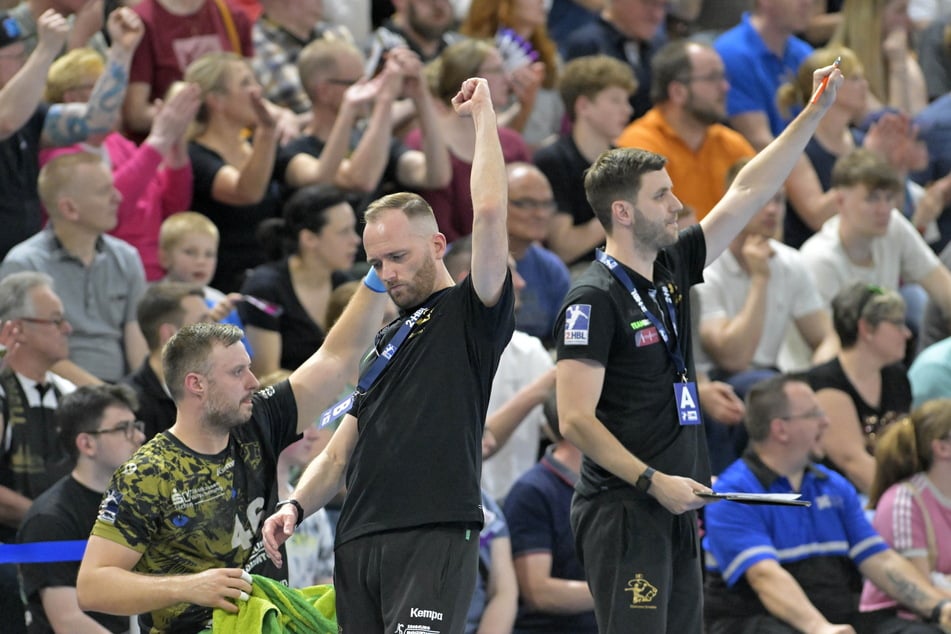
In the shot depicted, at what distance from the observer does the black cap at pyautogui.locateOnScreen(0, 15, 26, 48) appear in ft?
25.3

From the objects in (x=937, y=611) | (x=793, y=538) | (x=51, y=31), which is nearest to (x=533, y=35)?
(x=51, y=31)

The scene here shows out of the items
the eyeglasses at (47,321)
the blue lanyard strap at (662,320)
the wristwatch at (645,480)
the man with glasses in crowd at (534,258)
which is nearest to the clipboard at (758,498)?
the wristwatch at (645,480)

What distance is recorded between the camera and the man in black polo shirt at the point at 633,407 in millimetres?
4898

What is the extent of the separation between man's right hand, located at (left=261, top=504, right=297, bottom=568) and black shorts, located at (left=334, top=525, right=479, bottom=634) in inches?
7.5

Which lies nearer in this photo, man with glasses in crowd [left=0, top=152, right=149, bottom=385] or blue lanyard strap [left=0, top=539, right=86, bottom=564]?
blue lanyard strap [left=0, top=539, right=86, bottom=564]

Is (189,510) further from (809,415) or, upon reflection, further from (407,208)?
(809,415)

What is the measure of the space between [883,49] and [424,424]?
26.2ft

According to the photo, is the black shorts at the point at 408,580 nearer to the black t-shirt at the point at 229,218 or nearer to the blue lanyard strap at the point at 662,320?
the blue lanyard strap at the point at 662,320

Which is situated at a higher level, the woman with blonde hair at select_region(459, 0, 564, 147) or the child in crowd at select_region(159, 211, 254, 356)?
the woman with blonde hair at select_region(459, 0, 564, 147)

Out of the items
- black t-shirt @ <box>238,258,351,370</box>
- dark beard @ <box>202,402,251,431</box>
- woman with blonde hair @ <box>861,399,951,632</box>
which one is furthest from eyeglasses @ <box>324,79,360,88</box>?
dark beard @ <box>202,402,251,431</box>

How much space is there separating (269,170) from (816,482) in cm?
331

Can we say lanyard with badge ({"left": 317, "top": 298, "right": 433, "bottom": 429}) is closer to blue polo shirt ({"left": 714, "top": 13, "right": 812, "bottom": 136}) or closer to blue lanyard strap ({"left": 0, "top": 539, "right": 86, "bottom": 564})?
blue lanyard strap ({"left": 0, "top": 539, "right": 86, "bottom": 564})

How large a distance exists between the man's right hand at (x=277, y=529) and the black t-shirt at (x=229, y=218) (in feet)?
14.1

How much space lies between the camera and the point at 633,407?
5.02 m
